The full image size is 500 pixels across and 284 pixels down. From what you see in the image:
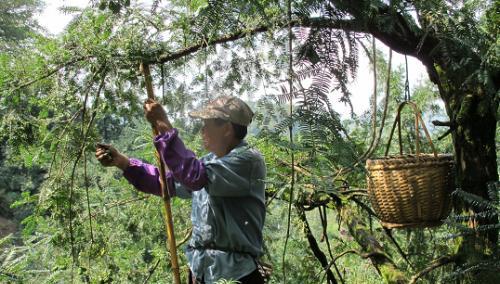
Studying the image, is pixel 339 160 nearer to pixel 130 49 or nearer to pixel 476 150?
pixel 130 49

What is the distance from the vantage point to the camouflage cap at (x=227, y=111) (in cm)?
179

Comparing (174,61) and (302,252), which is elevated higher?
(174,61)

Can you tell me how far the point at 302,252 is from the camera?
3758mm

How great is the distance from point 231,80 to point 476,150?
1135mm

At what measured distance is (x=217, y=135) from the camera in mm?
1992

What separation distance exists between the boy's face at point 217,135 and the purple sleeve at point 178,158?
24cm

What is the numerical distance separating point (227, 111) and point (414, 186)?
2.15ft

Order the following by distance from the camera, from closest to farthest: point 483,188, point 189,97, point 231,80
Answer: point 231,80 → point 189,97 → point 483,188

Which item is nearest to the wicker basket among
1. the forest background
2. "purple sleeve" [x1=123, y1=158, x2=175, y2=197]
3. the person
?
the forest background

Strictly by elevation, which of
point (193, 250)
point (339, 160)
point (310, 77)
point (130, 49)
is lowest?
point (193, 250)

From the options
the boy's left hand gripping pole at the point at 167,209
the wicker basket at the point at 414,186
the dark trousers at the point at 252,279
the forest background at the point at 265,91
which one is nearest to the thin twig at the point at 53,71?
the forest background at the point at 265,91

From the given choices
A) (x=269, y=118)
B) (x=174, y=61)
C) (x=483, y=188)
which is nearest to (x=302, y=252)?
(x=483, y=188)

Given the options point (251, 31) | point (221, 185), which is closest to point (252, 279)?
point (221, 185)

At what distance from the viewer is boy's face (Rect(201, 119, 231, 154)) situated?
1977mm
